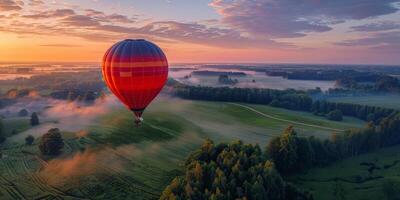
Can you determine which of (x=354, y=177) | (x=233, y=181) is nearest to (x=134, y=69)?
(x=233, y=181)

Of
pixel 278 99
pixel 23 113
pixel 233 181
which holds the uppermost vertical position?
pixel 278 99

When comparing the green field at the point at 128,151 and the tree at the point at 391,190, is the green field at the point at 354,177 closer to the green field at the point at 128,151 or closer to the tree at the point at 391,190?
the tree at the point at 391,190

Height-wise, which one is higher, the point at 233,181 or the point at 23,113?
the point at 233,181

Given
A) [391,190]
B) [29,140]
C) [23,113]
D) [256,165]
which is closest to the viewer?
[256,165]

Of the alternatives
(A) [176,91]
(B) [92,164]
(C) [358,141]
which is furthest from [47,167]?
(A) [176,91]

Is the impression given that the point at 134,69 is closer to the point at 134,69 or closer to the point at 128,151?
the point at 134,69

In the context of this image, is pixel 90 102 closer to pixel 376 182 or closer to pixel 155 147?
pixel 155 147
